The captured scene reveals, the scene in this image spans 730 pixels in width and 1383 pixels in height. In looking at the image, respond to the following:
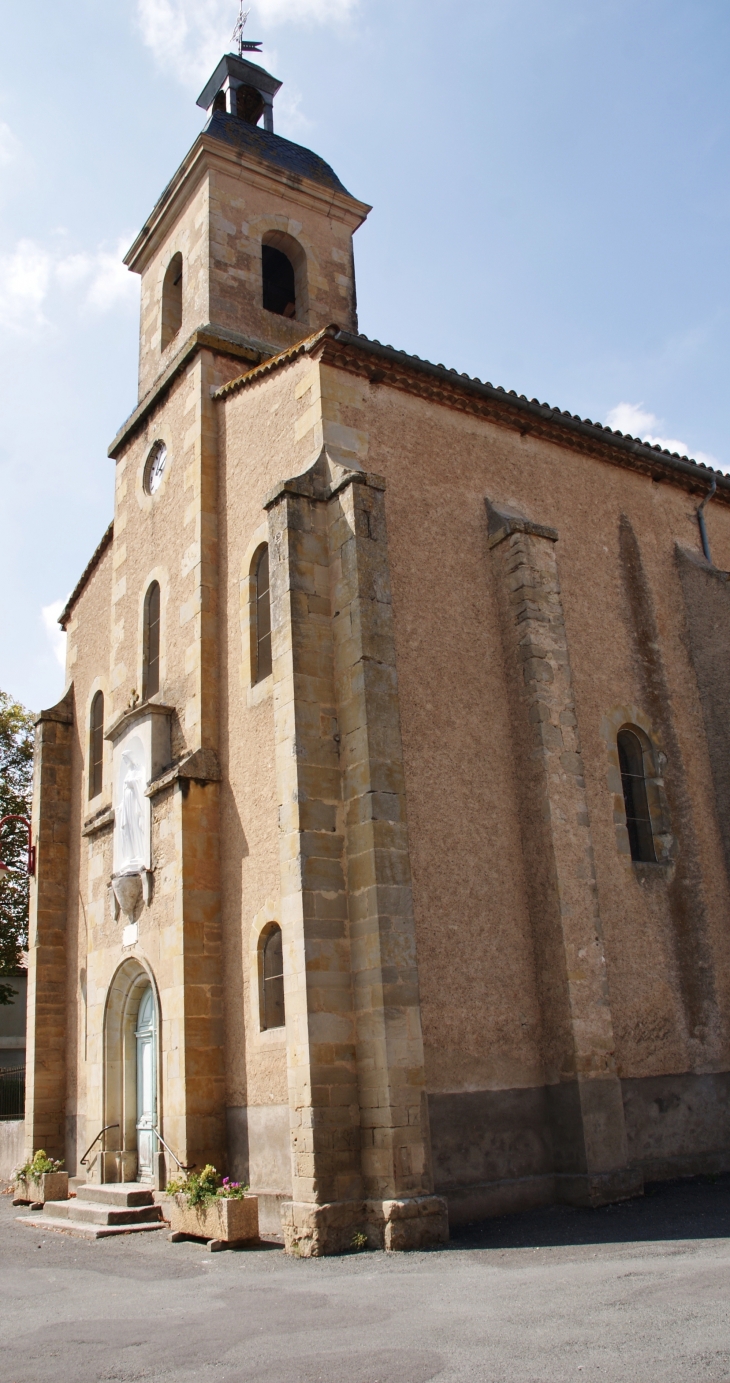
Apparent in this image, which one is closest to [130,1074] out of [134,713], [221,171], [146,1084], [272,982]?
[146,1084]

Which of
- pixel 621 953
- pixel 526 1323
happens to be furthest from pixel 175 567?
pixel 526 1323

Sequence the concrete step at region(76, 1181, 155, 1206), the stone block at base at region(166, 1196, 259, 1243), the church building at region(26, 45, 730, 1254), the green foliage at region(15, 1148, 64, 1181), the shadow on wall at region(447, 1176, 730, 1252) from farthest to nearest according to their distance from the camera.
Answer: the green foliage at region(15, 1148, 64, 1181), the concrete step at region(76, 1181, 155, 1206), the church building at region(26, 45, 730, 1254), the stone block at base at region(166, 1196, 259, 1243), the shadow on wall at region(447, 1176, 730, 1252)

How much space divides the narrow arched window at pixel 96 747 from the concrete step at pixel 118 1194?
533 centimetres

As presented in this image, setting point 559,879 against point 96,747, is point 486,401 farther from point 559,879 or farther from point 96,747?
point 96,747

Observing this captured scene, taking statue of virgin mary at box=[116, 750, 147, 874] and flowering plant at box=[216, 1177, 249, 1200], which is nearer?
flowering plant at box=[216, 1177, 249, 1200]

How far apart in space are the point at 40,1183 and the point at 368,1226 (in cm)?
612

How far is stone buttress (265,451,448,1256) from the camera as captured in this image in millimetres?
8250

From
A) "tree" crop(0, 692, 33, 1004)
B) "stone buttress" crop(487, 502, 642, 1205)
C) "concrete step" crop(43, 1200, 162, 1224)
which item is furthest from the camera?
"tree" crop(0, 692, 33, 1004)

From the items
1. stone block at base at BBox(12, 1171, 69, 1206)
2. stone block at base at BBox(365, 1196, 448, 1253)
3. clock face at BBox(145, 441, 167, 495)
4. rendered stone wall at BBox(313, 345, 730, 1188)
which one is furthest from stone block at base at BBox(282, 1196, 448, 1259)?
clock face at BBox(145, 441, 167, 495)

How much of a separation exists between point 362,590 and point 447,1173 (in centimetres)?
514

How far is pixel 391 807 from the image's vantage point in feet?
30.0

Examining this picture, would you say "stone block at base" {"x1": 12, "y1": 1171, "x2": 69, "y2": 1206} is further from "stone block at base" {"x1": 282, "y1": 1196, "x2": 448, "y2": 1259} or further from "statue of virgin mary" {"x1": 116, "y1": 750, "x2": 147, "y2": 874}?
"stone block at base" {"x1": 282, "y1": 1196, "x2": 448, "y2": 1259}

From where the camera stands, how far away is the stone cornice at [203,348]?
13438 millimetres

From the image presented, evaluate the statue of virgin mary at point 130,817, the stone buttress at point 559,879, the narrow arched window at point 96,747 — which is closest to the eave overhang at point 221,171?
the narrow arched window at point 96,747
